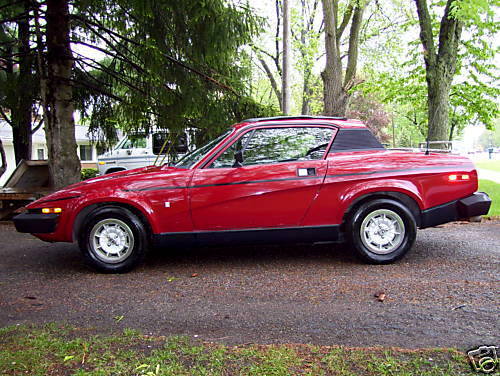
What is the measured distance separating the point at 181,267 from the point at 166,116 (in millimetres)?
4681

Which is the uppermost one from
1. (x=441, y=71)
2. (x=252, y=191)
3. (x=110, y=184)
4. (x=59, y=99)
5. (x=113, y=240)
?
(x=441, y=71)

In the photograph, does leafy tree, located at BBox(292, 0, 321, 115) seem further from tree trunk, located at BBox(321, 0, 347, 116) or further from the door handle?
the door handle

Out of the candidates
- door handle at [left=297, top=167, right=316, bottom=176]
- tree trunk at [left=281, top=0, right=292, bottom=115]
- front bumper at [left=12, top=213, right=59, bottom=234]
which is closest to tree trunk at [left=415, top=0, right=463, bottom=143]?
tree trunk at [left=281, top=0, right=292, bottom=115]

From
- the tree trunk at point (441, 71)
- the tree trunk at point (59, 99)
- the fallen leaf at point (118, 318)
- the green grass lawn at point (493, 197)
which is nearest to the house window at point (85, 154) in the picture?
the tree trunk at point (59, 99)

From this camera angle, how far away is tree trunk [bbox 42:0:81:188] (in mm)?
8828

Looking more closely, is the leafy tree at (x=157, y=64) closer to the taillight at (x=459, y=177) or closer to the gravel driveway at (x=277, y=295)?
the gravel driveway at (x=277, y=295)

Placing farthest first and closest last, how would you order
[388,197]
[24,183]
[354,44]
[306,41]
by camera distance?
[306,41] → [354,44] → [24,183] → [388,197]

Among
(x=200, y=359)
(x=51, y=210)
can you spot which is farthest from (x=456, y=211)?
(x=51, y=210)

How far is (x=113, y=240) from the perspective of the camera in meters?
5.14

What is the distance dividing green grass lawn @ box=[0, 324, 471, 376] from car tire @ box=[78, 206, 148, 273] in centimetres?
188

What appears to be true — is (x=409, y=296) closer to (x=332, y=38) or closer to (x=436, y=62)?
(x=436, y=62)

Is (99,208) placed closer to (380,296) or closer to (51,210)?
(51,210)

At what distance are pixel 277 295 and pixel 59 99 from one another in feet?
22.2

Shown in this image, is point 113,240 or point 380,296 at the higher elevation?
point 113,240
